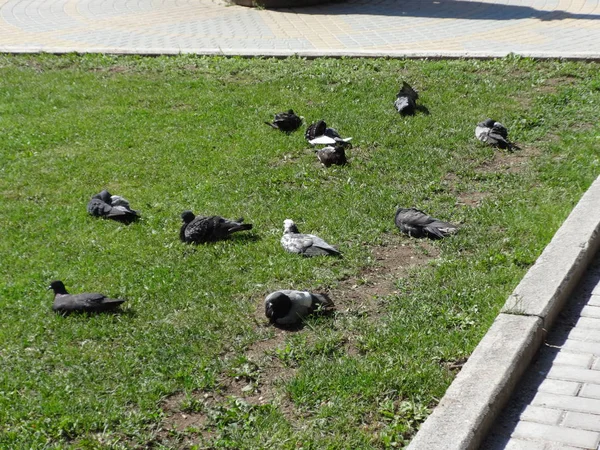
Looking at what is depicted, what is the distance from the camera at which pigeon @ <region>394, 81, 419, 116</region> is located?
9.66 metres

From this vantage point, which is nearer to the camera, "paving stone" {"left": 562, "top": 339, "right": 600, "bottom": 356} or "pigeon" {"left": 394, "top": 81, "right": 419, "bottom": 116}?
"paving stone" {"left": 562, "top": 339, "right": 600, "bottom": 356}

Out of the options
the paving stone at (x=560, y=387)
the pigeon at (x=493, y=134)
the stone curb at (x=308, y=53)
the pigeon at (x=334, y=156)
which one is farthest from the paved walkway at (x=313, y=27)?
the paving stone at (x=560, y=387)

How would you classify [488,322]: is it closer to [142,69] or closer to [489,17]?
[142,69]

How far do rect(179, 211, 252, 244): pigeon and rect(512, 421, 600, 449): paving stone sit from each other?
9.38ft

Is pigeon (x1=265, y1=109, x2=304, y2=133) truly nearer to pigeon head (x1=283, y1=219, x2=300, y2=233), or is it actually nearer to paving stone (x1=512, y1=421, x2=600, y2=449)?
pigeon head (x1=283, y1=219, x2=300, y2=233)

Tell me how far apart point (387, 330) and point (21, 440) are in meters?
2.14

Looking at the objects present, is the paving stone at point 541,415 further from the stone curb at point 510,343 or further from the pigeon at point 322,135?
the pigeon at point 322,135

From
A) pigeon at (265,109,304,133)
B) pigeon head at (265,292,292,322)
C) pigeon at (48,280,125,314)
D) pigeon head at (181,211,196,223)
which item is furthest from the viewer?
pigeon at (265,109,304,133)

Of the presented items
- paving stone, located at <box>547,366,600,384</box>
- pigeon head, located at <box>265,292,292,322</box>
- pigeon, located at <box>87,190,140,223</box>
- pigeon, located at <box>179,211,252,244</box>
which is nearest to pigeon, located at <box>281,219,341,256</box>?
pigeon, located at <box>179,211,252,244</box>

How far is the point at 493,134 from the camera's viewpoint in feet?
28.7

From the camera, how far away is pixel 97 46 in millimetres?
13148

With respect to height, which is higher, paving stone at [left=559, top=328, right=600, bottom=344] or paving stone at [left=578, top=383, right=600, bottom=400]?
paving stone at [left=578, top=383, right=600, bottom=400]

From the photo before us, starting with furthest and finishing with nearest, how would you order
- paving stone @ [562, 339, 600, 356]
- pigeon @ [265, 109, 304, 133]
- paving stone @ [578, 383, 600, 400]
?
pigeon @ [265, 109, 304, 133]
paving stone @ [562, 339, 600, 356]
paving stone @ [578, 383, 600, 400]

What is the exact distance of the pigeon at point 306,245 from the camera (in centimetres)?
638
